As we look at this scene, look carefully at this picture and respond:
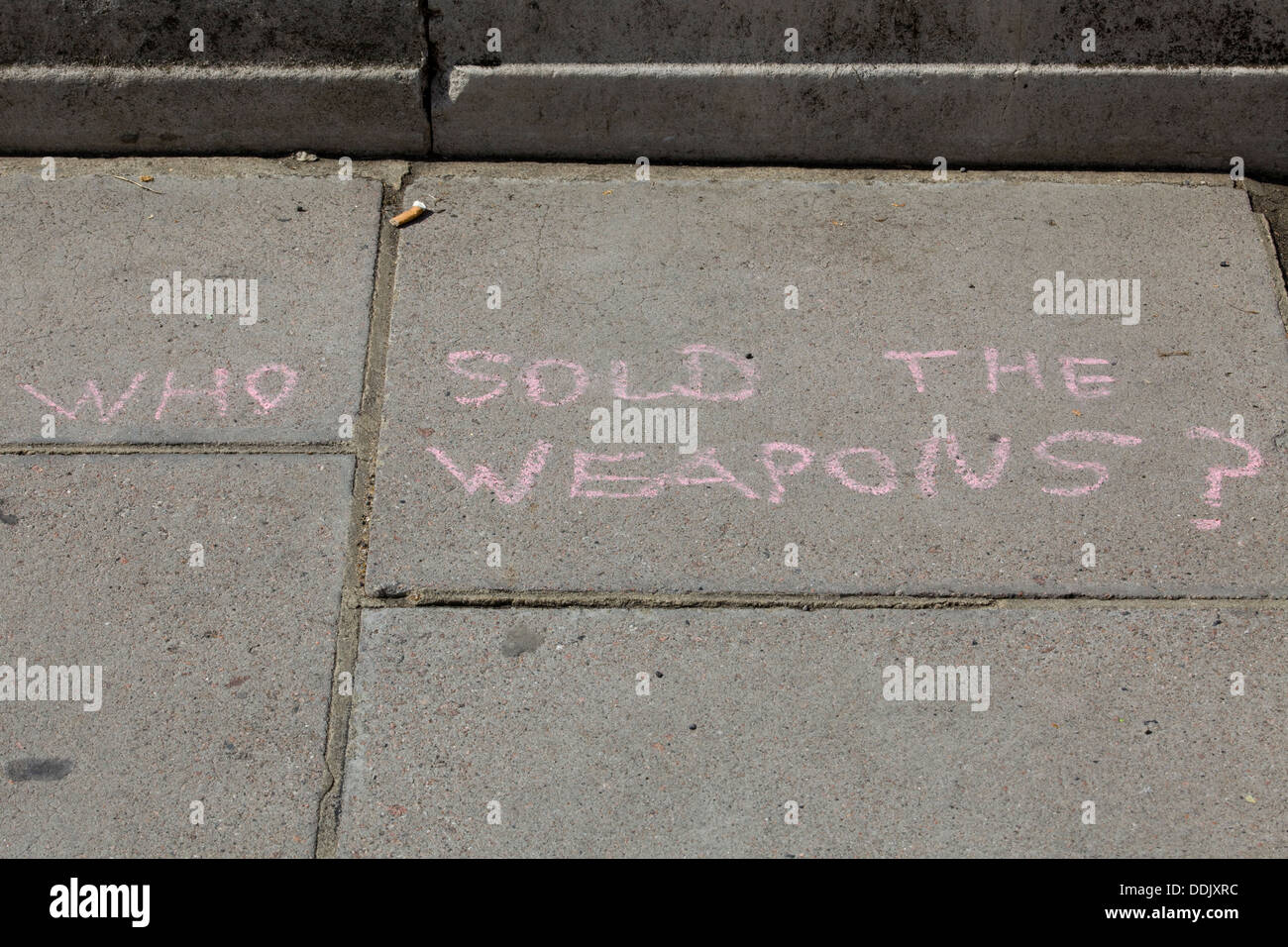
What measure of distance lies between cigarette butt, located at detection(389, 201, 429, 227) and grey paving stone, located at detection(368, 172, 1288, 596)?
0.21 feet

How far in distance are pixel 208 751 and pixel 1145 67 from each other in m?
3.78

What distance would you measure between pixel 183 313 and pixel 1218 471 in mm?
3197

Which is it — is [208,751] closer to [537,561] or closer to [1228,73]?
[537,561]

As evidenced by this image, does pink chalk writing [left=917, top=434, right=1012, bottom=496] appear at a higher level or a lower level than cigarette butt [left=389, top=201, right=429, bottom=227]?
lower

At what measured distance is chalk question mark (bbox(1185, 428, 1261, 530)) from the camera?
146 inches

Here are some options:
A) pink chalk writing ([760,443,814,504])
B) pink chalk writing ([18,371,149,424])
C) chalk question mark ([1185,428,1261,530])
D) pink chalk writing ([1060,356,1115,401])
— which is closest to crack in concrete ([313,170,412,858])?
pink chalk writing ([18,371,149,424])

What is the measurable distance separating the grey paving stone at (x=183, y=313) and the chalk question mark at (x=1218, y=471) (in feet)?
8.16

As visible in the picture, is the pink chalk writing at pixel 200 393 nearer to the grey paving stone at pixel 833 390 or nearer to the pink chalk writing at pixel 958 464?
the grey paving stone at pixel 833 390

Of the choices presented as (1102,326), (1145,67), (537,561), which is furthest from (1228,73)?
(537,561)

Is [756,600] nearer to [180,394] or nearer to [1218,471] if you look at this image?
[1218,471]

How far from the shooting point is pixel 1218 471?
12.6ft

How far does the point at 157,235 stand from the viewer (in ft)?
14.6

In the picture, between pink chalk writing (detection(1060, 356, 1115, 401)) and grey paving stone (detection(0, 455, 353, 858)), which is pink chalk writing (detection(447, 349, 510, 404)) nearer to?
grey paving stone (detection(0, 455, 353, 858))

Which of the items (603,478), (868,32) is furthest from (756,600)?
(868,32)
